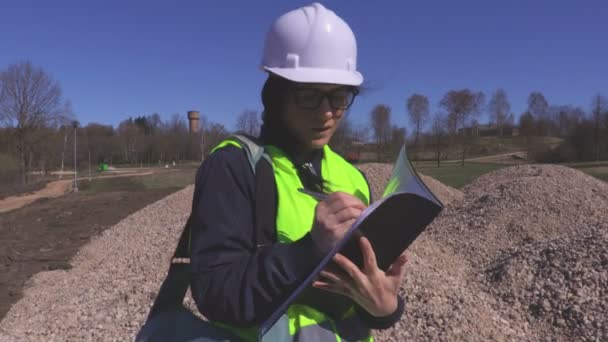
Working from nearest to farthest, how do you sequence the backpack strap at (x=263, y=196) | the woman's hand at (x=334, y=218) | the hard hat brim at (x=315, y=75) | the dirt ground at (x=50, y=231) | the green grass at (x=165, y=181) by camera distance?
1. the woman's hand at (x=334, y=218)
2. the backpack strap at (x=263, y=196)
3. the hard hat brim at (x=315, y=75)
4. the dirt ground at (x=50, y=231)
5. the green grass at (x=165, y=181)

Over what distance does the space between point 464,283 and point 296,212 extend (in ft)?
20.7

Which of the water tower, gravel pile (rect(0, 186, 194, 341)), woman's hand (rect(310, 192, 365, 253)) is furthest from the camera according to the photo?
the water tower

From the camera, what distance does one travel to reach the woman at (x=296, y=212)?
3.42 ft

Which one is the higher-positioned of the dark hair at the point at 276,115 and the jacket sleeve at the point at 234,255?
the dark hair at the point at 276,115

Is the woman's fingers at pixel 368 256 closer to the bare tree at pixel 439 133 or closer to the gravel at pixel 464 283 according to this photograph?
the gravel at pixel 464 283

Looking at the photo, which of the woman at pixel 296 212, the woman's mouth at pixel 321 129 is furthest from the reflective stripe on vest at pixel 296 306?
the woman's mouth at pixel 321 129

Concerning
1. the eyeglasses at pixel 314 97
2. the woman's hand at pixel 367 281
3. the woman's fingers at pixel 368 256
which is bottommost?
the woman's hand at pixel 367 281

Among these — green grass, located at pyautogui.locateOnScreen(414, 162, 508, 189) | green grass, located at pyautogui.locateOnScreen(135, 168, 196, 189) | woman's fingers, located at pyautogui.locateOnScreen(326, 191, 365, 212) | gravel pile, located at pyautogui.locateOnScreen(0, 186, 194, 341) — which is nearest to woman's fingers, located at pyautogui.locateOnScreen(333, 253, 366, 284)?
woman's fingers, located at pyautogui.locateOnScreen(326, 191, 365, 212)

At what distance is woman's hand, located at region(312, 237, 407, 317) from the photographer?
1.07 m

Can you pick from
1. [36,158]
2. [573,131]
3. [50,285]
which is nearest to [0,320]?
[50,285]

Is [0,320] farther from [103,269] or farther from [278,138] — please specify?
[278,138]

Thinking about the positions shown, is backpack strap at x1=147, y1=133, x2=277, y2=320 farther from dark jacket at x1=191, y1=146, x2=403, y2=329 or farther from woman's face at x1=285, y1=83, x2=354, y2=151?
woman's face at x1=285, y1=83, x2=354, y2=151

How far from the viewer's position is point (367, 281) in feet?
3.67

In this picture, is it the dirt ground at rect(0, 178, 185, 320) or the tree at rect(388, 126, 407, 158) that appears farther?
the dirt ground at rect(0, 178, 185, 320)
